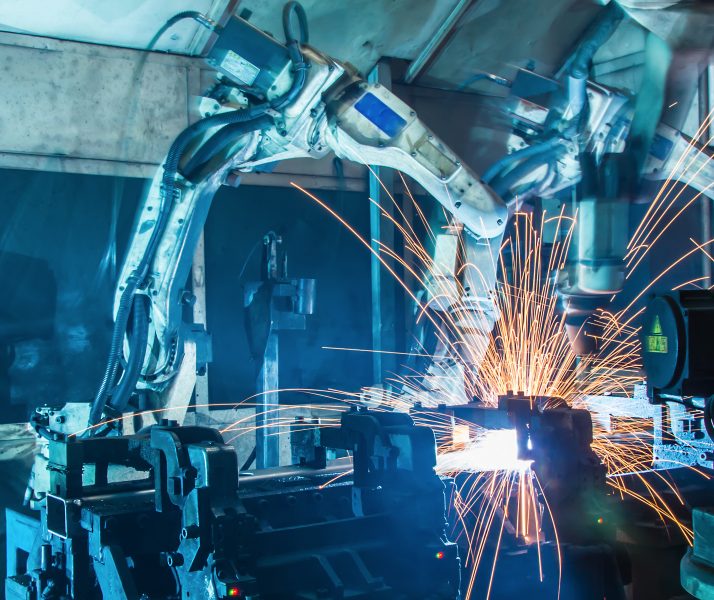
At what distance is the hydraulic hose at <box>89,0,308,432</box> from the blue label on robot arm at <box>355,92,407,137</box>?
30 cm

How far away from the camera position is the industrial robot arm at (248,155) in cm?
380

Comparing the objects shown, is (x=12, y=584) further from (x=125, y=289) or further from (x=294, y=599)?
(x=125, y=289)

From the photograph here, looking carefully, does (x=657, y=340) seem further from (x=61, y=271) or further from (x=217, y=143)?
(x=61, y=271)

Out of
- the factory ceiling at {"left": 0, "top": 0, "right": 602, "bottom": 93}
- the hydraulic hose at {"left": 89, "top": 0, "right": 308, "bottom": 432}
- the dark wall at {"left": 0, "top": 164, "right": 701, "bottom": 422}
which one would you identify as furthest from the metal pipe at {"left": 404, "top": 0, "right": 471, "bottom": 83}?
the hydraulic hose at {"left": 89, "top": 0, "right": 308, "bottom": 432}

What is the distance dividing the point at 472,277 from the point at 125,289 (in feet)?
6.49

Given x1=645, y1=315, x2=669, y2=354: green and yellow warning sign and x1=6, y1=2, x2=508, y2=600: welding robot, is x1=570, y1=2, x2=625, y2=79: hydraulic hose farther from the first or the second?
x1=645, y1=315, x2=669, y2=354: green and yellow warning sign

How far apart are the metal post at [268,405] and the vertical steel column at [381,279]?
144cm

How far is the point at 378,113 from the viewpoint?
12.6 ft

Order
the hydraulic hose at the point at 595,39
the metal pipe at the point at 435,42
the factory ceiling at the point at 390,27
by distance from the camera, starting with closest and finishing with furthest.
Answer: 1. the factory ceiling at the point at 390,27
2. the hydraulic hose at the point at 595,39
3. the metal pipe at the point at 435,42

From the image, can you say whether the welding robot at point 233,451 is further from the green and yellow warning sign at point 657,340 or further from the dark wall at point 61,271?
the green and yellow warning sign at point 657,340

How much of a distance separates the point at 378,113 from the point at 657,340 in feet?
6.17

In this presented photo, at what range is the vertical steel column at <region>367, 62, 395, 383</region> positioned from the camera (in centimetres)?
565

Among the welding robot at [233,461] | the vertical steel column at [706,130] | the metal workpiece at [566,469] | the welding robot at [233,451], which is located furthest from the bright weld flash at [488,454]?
the vertical steel column at [706,130]

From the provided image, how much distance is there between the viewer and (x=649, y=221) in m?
6.25
